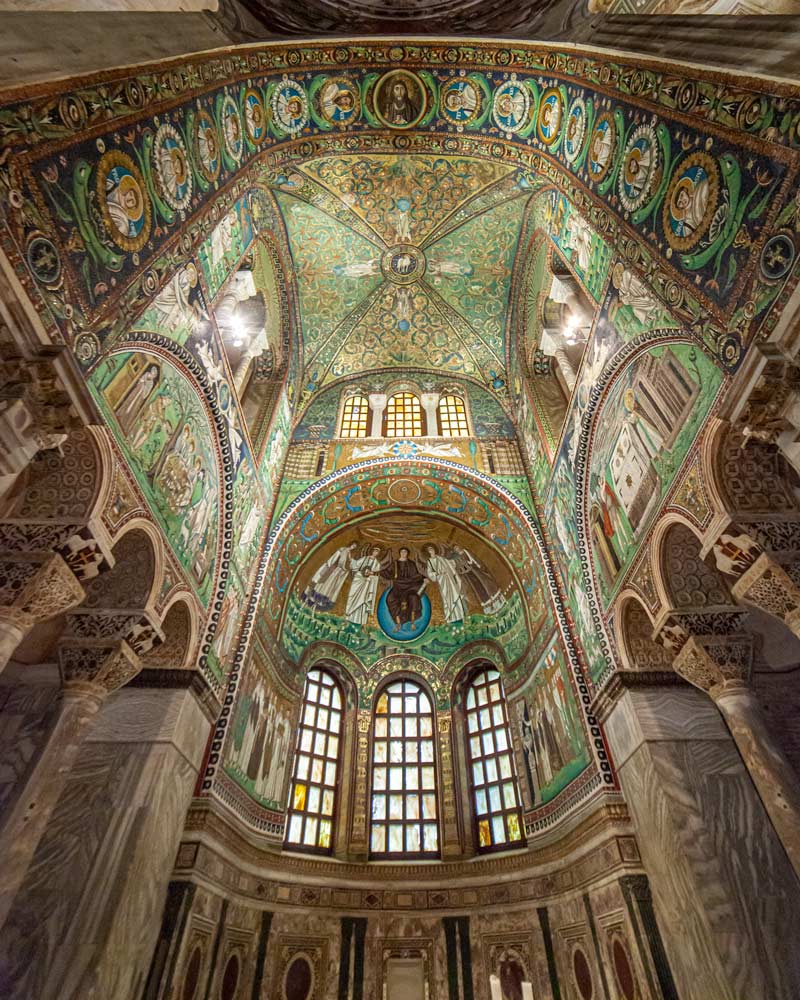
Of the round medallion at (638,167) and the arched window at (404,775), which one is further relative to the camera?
the arched window at (404,775)

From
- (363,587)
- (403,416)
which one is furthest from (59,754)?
(403,416)

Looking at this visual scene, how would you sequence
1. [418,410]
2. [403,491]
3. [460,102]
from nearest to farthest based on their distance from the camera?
[460,102] → [403,491] → [418,410]

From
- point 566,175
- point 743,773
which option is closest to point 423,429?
point 566,175

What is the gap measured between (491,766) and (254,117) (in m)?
12.1

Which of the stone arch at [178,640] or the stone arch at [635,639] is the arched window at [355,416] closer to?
the stone arch at [178,640]

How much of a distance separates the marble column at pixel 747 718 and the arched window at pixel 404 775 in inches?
250

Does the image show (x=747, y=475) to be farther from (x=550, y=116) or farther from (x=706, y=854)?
(x=550, y=116)

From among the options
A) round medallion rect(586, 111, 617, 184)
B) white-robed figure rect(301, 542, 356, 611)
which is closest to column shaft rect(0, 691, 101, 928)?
white-robed figure rect(301, 542, 356, 611)

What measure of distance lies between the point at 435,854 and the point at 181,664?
631cm

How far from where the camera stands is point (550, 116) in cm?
721

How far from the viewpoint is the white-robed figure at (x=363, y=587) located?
39.5 feet

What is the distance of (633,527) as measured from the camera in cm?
707

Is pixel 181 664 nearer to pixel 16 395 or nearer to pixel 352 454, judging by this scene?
pixel 16 395

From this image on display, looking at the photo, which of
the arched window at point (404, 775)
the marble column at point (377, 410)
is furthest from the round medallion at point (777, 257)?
the arched window at point (404, 775)
